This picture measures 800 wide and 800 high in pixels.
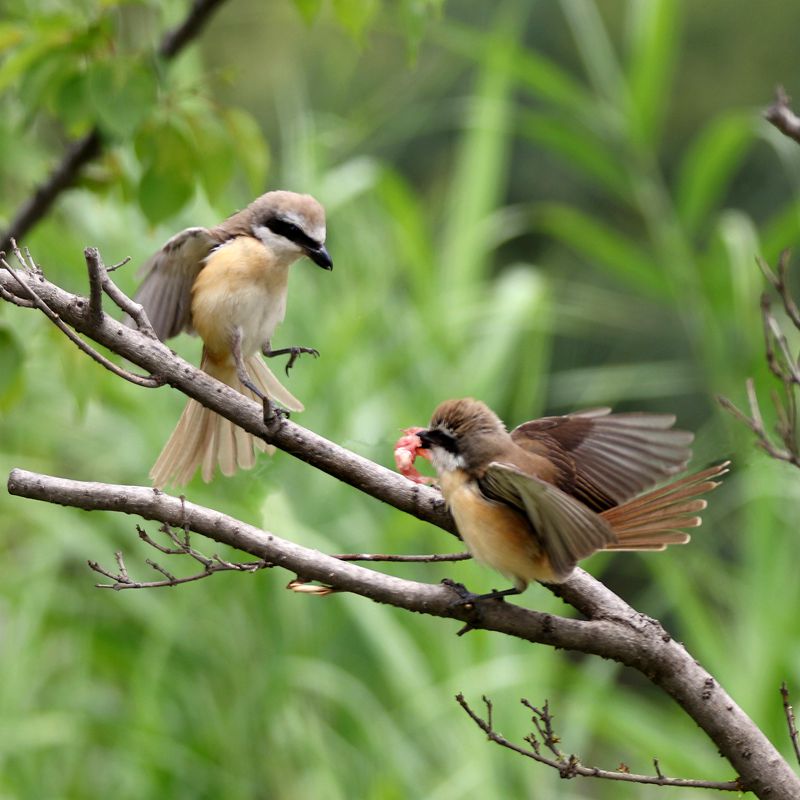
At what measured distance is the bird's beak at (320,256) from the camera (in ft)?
8.30

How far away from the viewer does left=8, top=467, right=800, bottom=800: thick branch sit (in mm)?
1643

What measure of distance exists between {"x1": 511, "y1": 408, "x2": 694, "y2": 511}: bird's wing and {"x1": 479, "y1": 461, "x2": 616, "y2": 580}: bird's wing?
149 millimetres

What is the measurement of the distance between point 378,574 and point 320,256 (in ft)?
3.46

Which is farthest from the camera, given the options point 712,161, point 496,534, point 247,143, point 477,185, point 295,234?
point 477,185

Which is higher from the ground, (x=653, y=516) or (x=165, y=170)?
(x=165, y=170)

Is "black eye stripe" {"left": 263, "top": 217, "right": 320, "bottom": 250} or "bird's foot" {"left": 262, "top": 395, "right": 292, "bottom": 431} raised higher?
"black eye stripe" {"left": 263, "top": 217, "right": 320, "bottom": 250}

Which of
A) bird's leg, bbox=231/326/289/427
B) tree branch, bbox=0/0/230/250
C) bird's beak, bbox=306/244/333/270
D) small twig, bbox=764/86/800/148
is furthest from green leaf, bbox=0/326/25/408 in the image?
small twig, bbox=764/86/800/148

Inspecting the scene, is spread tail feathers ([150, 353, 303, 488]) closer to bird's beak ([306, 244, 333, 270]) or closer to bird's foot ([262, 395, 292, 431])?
bird's beak ([306, 244, 333, 270])

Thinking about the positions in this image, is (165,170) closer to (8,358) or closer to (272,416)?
(8,358)

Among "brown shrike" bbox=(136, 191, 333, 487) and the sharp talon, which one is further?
"brown shrike" bbox=(136, 191, 333, 487)

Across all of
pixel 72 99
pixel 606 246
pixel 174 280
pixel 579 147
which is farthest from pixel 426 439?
pixel 579 147

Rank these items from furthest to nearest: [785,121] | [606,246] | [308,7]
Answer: [606,246] < [308,7] < [785,121]

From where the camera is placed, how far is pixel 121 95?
234cm

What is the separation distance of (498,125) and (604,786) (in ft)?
9.72
